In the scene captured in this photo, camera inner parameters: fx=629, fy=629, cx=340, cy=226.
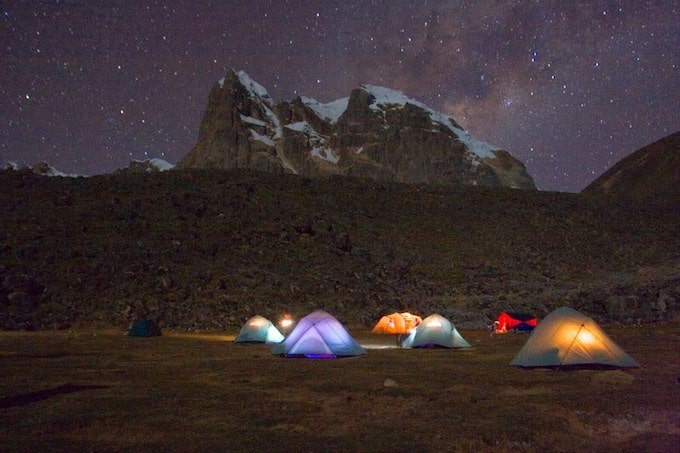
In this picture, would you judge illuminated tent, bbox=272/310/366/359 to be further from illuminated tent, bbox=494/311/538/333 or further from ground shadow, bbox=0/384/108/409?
illuminated tent, bbox=494/311/538/333

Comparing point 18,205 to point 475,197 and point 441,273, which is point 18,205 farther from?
point 475,197

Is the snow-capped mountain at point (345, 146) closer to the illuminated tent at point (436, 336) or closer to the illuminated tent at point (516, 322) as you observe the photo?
the illuminated tent at point (516, 322)

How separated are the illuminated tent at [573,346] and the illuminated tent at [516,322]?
18221 millimetres

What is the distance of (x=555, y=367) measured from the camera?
16.3m

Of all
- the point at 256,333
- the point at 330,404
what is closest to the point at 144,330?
the point at 256,333

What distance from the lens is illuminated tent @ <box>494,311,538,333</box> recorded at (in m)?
34.4

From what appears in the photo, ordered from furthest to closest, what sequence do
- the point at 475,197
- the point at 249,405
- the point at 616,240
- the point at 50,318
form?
the point at 475,197
the point at 616,240
the point at 50,318
the point at 249,405

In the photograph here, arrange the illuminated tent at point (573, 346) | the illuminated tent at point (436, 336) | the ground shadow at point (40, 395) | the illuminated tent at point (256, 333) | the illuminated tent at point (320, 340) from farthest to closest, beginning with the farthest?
the illuminated tent at point (256, 333) → the illuminated tent at point (436, 336) → the illuminated tent at point (320, 340) → the illuminated tent at point (573, 346) → the ground shadow at point (40, 395)

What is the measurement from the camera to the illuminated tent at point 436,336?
82.4 ft

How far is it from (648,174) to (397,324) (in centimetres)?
8502

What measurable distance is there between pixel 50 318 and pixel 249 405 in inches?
1081

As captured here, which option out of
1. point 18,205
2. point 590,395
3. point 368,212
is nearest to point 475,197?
point 368,212

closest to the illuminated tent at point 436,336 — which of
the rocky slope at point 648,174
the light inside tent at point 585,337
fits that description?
the light inside tent at point 585,337

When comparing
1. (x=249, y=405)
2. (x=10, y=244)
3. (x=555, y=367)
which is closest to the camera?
(x=249, y=405)
